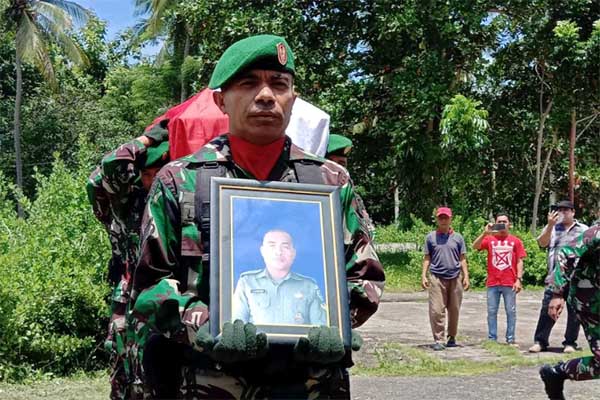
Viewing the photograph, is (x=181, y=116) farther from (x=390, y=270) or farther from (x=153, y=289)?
(x=390, y=270)

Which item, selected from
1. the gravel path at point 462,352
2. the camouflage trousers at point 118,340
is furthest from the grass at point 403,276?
the camouflage trousers at point 118,340

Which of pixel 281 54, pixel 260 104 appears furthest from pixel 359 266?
pixel 281 54

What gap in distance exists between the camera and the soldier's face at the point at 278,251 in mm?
2193

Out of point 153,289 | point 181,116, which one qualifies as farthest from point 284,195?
point 181,116

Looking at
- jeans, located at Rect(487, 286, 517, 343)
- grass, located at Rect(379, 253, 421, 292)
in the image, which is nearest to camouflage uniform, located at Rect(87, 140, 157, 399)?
jeans, located at Rect(487, 286, 517, 343)

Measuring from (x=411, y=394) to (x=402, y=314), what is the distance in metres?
7.01

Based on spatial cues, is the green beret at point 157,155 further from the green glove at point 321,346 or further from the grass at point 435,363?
the grass at point 435,363

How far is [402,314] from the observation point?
14.1 m

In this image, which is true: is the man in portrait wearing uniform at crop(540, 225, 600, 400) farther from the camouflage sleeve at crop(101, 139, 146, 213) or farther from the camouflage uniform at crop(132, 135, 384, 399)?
the camouflage uniform at crop(132, 135, 384, 399)

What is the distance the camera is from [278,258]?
220cm

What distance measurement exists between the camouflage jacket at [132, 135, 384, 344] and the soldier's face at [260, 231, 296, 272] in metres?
0.17

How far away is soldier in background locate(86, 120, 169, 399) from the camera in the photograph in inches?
158

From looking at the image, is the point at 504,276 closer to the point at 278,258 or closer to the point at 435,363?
the point at 435,363

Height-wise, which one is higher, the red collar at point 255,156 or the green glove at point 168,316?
the red collar at point 255,156
